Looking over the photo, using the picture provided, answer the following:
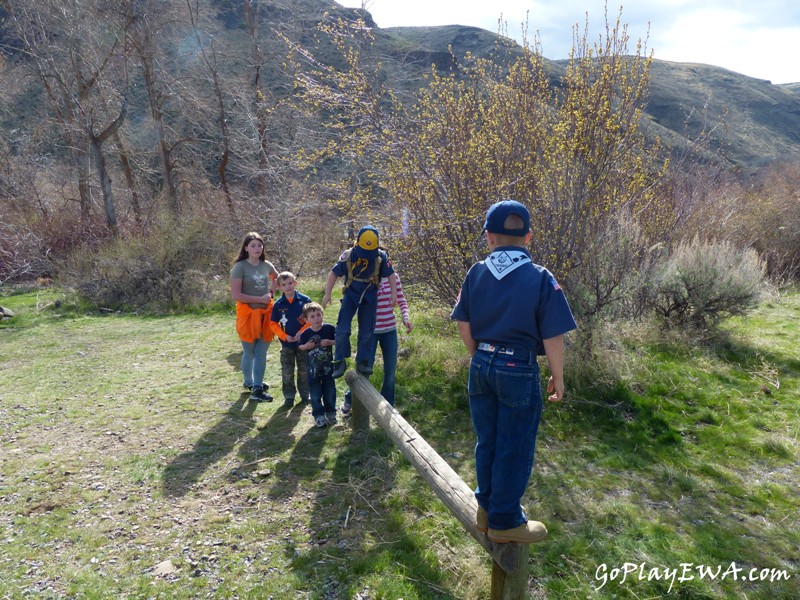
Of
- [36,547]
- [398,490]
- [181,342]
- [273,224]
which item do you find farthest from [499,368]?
[273,224]

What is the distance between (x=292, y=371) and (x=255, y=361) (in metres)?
0.57

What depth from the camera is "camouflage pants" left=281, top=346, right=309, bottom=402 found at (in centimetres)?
562

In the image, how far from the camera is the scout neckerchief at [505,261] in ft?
8.31

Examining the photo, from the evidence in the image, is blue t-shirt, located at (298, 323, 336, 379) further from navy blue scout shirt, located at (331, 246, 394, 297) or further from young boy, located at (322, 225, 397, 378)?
navy blue scout shirt, located at (331, 246, 394, 297)

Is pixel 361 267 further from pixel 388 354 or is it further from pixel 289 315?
pixel 289 315

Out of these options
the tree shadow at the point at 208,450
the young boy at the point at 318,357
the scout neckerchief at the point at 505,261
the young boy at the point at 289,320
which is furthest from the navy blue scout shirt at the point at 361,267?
the scout neckerchief at the point at 505,261

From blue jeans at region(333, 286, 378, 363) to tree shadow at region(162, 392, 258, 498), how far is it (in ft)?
4.35

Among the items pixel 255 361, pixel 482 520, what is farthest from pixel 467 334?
pixel 255 361

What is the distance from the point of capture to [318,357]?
5.02 meters

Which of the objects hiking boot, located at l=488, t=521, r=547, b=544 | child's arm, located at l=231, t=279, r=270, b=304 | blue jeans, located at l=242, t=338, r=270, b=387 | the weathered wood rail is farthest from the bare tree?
hiking boot, located at l=488, t=521, r=547, b=544

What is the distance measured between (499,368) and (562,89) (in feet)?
17.7

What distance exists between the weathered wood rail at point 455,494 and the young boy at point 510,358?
0.11 meters

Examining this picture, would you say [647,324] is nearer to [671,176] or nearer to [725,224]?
[671,176]

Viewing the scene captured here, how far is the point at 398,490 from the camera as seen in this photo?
4.13 m
